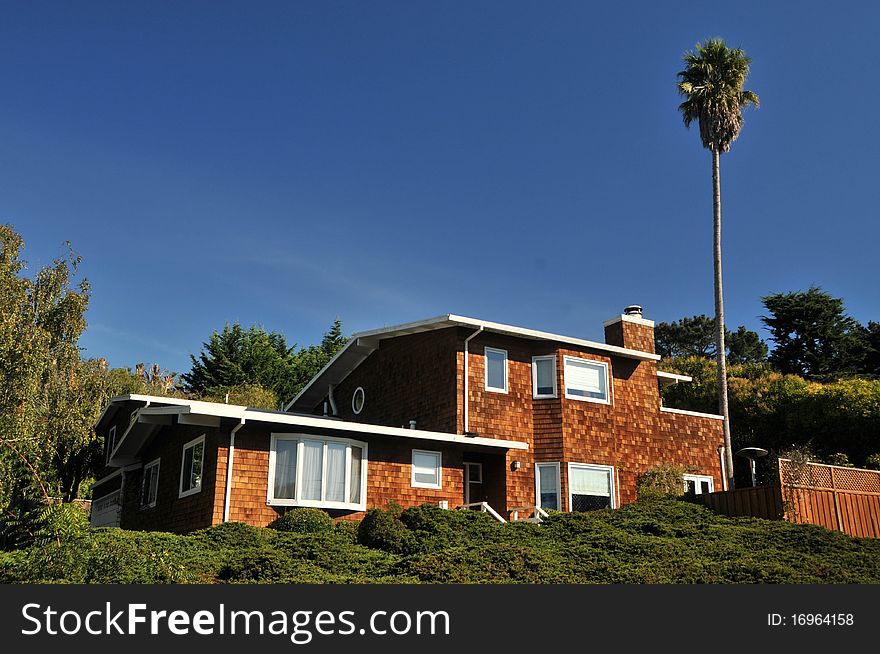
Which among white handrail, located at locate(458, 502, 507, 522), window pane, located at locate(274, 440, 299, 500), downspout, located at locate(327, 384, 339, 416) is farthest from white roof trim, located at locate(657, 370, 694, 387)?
window pane, located at locate(274, 440, 299, 500)

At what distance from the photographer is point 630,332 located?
976 inches

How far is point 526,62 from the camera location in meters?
26.5

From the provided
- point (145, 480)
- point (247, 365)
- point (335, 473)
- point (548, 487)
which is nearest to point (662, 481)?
point (548, 487)

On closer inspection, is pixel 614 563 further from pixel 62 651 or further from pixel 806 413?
pixel 806 413

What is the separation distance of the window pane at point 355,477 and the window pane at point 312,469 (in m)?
0.75

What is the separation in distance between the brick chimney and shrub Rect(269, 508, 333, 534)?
1108 centimetres

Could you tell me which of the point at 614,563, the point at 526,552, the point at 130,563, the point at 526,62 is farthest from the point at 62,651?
the point at 526,62

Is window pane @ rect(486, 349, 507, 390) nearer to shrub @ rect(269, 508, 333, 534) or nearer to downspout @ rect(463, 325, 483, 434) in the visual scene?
downspout @ rect(463, 325, 483, 434)

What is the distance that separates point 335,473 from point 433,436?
2.52 m

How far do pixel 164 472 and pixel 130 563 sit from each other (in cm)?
1056

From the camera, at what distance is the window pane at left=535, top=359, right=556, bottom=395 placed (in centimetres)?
2305

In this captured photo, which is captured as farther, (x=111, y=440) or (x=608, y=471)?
(x=111, y=440)

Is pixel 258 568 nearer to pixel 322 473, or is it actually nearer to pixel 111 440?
pixel 322 473

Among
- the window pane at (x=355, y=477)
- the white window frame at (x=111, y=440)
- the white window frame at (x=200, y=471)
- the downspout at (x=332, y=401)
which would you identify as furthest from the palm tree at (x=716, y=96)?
the white window frame at (x=111, y=440)
